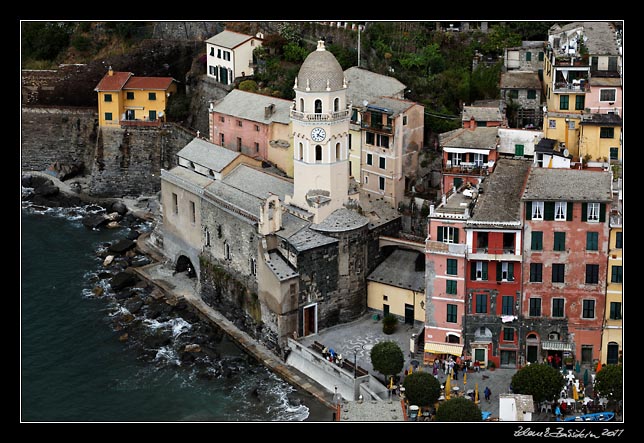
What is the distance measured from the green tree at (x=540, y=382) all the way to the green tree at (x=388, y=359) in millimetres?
8528

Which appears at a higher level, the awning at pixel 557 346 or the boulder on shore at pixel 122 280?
the boulder on shore at pixel 122 280

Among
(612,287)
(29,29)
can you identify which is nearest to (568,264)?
(612,287)

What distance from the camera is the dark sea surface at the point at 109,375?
94.9 m

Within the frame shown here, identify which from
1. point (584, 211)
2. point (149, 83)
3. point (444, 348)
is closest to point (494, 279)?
point (444, 348)

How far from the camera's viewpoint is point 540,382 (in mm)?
87812

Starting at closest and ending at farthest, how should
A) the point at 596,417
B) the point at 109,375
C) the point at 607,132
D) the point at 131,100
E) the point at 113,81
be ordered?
the point at 596,417, the point at 109,375, the point at 607,132, the point at 113,81, the point at 131,100

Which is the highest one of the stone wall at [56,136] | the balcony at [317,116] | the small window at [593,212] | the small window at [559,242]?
the balcony at [317,116]

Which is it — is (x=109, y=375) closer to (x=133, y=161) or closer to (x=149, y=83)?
(x=133, y=161)

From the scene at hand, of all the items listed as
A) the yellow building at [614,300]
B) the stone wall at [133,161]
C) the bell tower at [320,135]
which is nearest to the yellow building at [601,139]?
the yellow building at [614,300]

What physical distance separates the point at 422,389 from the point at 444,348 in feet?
25.0

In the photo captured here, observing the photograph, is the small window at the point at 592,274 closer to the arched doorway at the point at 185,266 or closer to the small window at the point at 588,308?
the small window at the point at 588,308

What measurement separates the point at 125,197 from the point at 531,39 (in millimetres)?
43059

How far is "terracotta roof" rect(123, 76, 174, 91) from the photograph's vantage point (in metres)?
142

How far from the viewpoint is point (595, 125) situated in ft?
332
